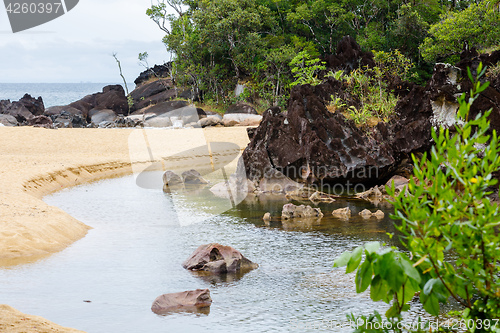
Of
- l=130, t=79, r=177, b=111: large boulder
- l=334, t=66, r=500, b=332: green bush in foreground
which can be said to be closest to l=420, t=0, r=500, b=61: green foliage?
l=334, t=66, r=500, b=332: green bush in foreground

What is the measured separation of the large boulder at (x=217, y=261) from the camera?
8789mm

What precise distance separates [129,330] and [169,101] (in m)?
39.5

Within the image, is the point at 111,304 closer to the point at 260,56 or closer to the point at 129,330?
the point at 129,330

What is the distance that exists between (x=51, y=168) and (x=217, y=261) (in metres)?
12.0

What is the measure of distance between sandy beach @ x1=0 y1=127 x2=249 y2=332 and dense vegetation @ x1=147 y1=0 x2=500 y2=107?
9592 mm

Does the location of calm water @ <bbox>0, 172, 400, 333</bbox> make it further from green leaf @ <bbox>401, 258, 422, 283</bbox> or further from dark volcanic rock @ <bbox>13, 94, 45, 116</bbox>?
dark volcanic rock @ <bbox>13, 94, 45, 116</bbox>

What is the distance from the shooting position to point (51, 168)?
1875 cm

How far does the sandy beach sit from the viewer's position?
9.46 meters

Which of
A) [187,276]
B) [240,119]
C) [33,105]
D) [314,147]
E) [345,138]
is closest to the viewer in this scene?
[187,276]

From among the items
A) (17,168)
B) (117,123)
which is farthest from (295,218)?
(117,123)

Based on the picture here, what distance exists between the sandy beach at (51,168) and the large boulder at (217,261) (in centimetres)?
284

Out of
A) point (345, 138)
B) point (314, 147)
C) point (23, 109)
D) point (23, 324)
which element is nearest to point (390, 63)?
point (345, 138)

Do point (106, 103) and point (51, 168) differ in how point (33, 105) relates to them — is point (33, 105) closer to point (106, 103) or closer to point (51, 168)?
point (106, 103)

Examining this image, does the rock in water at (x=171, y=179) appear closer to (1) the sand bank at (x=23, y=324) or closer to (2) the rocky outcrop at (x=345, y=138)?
(2) the rocky outcrop at (x=345, y=138)
